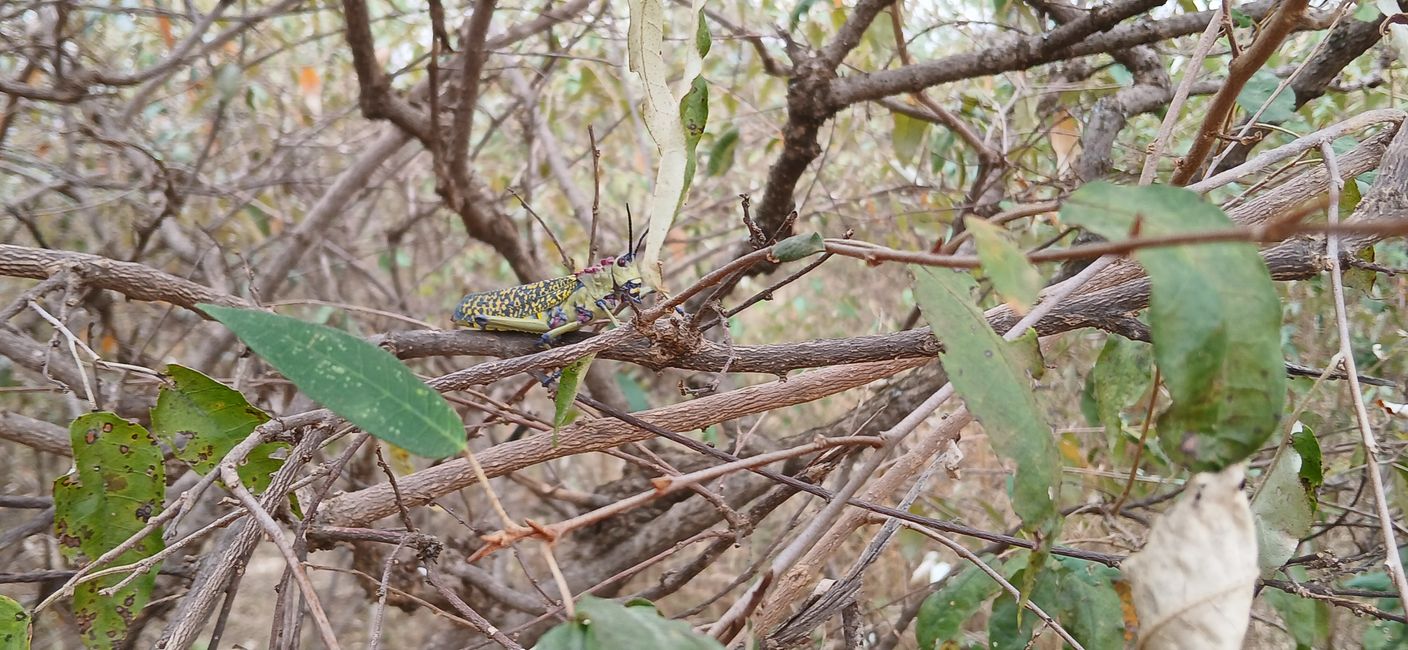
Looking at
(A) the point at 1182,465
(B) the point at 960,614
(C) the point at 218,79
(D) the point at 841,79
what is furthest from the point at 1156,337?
(C) the point at 218,79

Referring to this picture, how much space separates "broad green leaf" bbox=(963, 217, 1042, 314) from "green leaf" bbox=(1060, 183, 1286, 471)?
2.3 inches

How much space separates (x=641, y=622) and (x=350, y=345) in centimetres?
43

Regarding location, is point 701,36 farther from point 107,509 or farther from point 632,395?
point 632,395

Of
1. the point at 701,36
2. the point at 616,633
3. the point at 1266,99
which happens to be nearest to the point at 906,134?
the point at 1266,99

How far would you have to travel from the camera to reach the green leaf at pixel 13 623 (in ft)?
4.02

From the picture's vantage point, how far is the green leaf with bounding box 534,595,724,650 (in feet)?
2.70

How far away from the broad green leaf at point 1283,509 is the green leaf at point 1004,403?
0.77 metres

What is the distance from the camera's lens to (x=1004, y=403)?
93 centimetres

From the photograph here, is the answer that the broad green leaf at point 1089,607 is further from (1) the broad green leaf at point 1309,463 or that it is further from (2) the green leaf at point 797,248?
(2) the green leaf at point 797,248

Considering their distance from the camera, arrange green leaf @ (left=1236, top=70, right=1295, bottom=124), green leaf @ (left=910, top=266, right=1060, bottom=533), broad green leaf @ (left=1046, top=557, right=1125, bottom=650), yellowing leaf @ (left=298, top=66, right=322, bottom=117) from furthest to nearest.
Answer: yellowing leaf @ (left=298, top=66, right=322, bottom=117) → green leaf @ (left=1236, top=70, right=1295, bottom=124) → broad green leaf @ (left=1046, top=557, right=1125, bottom=650) → green leaf @ (left=910, top=266, right=1060, bottom=533)

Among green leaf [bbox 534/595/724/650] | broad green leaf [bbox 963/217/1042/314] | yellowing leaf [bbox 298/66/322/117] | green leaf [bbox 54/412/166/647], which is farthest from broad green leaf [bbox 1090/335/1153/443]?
yellowing leaf [bbox 298/66/322/117]

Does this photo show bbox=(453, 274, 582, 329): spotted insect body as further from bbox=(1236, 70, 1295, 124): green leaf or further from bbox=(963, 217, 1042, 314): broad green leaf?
bbox=(1236, 70, 1295, 124): green leaf

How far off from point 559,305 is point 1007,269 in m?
1.64

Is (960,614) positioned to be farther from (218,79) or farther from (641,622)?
(218,79)
